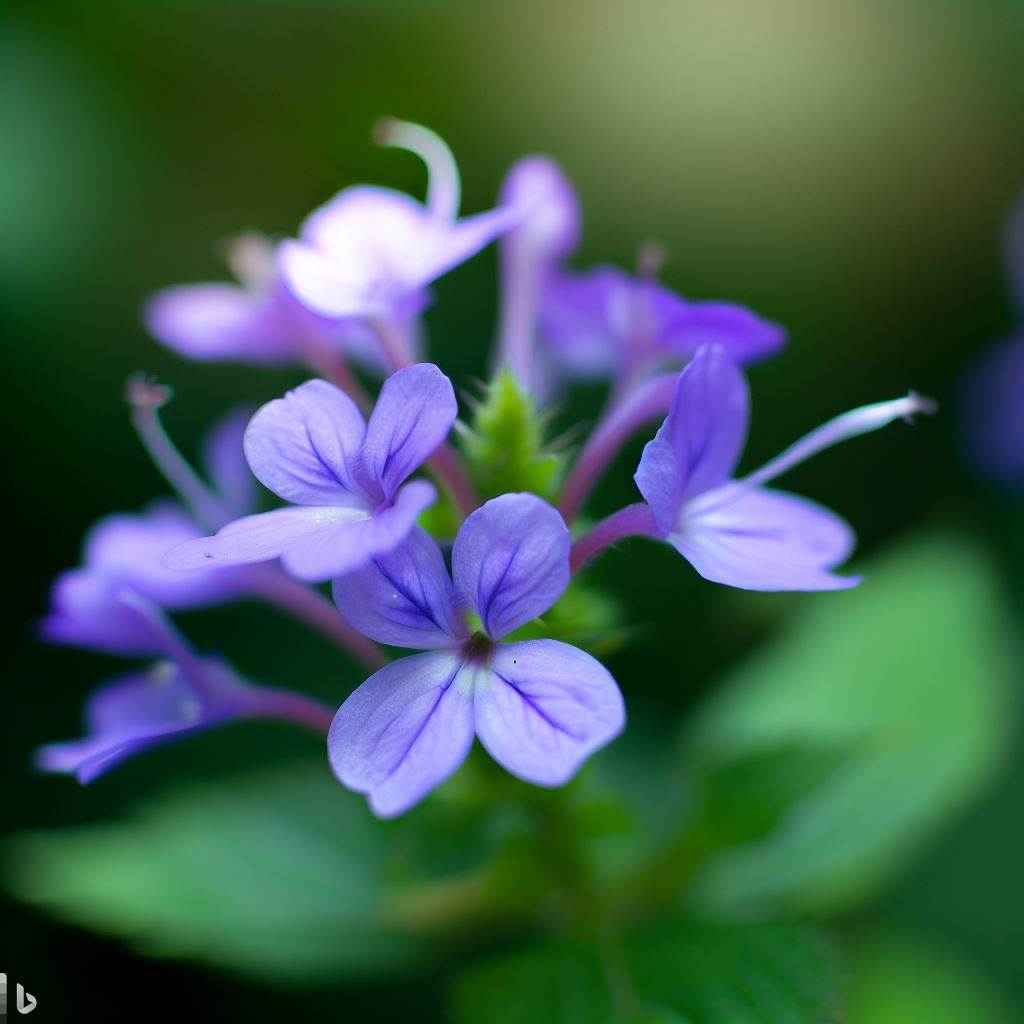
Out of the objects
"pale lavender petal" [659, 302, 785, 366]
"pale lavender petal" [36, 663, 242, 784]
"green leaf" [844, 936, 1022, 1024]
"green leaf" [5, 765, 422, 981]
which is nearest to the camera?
"pale lavender petal" [36, 663, 242, 784]

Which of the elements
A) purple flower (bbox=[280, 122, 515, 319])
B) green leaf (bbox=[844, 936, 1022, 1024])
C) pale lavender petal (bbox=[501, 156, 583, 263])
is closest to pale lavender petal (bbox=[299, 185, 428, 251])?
purple flower (bbox=[280, 122, 515, 319])

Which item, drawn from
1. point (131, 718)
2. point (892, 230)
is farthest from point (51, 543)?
point (892, 230)

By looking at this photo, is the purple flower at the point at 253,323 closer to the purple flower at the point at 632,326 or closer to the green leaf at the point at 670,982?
the purple flower at the point at 632,326

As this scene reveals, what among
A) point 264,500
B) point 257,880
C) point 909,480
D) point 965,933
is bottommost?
point 965,933

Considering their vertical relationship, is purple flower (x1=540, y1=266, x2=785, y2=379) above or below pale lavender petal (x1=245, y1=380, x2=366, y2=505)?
above

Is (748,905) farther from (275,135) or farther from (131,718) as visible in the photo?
(275,135)

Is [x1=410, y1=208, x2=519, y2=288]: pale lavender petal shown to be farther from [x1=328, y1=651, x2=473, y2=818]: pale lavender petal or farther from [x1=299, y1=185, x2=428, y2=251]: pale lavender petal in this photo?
[x1=328, y1=651, x2=473, y2=818]: pale lavender petal

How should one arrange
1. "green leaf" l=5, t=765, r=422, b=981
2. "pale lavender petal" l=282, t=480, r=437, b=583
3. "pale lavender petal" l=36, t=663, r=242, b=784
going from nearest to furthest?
"pale lavender petal" l=282, t=480, r=437, b=583, "pale lavender petal" l=36, t=663, r=242, b=784, "green leaf" l=5, t=765, r=422, b=981

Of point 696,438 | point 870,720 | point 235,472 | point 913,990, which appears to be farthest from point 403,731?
point 913,990
